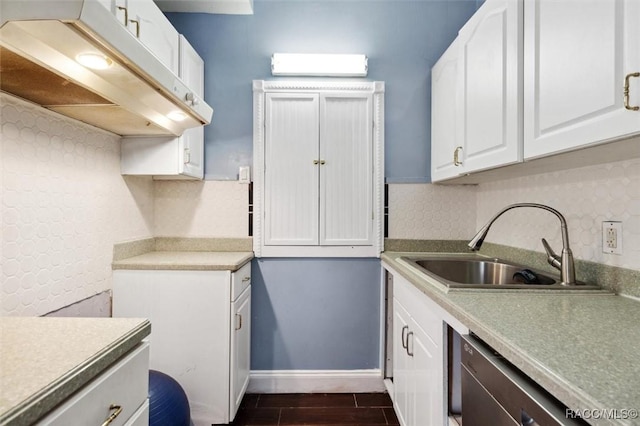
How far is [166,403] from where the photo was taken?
129cm

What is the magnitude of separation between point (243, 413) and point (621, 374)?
6.05 feet

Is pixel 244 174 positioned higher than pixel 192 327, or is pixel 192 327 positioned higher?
pixel 244 174

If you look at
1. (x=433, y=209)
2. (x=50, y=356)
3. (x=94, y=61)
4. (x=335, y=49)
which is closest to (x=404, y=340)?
(x=433, y=209)

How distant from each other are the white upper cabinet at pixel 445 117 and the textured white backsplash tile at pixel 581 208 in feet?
1.19

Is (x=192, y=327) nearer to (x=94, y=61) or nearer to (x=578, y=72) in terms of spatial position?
(x=94, y=61)

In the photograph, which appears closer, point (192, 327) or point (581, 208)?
point (581, 208)

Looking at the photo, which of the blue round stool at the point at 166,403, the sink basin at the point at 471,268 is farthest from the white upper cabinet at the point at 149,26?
the sink basin at the point at 471,268

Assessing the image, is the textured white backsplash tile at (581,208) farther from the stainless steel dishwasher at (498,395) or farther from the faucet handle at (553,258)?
the stainless steel dishwasher at (498,395)

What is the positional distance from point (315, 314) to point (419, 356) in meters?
0.90

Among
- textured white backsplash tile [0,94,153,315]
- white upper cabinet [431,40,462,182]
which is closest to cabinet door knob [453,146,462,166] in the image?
white upper cabinet [431,40,462,182]

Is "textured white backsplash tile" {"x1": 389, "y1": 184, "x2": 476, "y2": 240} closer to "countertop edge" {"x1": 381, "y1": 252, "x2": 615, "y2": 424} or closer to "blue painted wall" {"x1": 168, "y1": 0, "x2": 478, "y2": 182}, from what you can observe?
"blue painted wall" {"x1": 168, "y1": 0, "x2": 478, "y2": 182}

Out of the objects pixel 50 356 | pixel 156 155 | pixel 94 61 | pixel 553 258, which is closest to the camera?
pixel 50 356

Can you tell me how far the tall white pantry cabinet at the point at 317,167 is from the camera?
2.04 metres

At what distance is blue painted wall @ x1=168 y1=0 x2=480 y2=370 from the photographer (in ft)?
6.82
